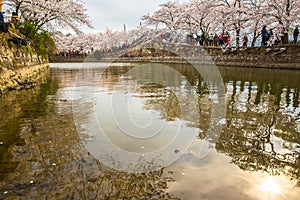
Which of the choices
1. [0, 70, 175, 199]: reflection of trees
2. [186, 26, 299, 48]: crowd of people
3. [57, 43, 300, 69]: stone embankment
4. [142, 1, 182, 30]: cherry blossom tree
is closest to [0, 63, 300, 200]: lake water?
[0, 70, 175, 199]: reflection of trees

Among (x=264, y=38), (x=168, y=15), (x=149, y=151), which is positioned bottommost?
(x=149, y=151)

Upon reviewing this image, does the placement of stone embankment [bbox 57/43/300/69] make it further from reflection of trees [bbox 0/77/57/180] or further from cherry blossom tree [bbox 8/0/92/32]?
reflection of trees [bbox 0/77/57/180]

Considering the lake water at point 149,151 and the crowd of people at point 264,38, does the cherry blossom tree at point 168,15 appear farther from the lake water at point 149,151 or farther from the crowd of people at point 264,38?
the lake water at point 149,151

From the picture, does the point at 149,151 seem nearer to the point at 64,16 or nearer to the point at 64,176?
the point at 64,176

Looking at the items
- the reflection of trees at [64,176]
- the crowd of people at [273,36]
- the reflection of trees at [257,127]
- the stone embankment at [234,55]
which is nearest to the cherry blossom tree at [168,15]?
the stone embankment at [234,55]

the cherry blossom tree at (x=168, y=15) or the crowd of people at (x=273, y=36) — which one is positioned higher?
the cherry blossom tree at (x=168, y=15)

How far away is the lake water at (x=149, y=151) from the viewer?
7.50ft

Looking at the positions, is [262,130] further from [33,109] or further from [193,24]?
[193,24]

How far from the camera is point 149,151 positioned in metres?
3.27

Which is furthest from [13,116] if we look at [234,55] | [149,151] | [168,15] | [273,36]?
[168,15]

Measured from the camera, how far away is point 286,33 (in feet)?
60.6

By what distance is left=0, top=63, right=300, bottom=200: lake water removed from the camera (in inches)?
90.0

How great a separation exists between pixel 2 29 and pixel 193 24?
28257 millimetres

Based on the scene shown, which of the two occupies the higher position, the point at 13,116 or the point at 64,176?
the point at 13,116
